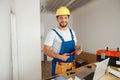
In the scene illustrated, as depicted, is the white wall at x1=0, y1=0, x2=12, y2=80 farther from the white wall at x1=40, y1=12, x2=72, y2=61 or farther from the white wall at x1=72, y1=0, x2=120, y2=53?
the white wall at x1=40, y1=12, x2=72, y2=61

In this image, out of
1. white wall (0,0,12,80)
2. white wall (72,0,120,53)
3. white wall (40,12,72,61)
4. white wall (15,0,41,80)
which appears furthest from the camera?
white wall (40,12,72,61)

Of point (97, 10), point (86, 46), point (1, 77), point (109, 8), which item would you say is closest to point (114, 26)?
point (109, 8)

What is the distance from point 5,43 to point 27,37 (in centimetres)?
36

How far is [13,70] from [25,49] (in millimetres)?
374

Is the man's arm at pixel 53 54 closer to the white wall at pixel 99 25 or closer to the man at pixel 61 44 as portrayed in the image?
the man at pixel 61 44

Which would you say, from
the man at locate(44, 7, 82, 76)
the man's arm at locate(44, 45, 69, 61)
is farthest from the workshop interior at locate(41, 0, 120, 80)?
the man's arm at locate(44, 45, 69, 61)

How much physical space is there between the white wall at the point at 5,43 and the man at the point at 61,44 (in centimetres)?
54

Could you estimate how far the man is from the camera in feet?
6.41

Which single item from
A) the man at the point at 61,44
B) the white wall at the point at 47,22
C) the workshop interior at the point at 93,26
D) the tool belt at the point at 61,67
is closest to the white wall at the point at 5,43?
the man at the point at 61,44

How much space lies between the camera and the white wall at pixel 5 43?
1.96 m

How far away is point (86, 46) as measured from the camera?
5.16 m

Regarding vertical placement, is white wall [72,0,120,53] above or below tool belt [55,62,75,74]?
above

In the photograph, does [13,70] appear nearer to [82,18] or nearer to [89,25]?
[89,25]

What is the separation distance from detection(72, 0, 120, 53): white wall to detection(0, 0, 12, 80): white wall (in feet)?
8.62
